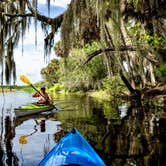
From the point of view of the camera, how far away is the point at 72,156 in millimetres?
6480

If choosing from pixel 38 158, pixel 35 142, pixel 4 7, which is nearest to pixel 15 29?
pixel 4 7

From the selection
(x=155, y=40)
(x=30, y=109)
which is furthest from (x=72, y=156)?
(x=155, y=40)

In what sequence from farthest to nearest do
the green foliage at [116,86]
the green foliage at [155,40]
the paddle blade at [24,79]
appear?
the green foliage at [116,86]
the paddle blade at [24,79]
the green foliage at [155,40]

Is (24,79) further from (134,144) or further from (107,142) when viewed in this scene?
(134,144)

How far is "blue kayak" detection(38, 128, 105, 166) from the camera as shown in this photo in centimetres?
620

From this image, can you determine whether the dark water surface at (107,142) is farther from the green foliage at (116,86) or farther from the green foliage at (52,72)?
the green foliage at (52,72)

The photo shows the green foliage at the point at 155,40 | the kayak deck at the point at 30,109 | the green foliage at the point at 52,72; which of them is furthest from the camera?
the green foliage at the point at 52,72

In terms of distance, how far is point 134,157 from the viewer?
809 cm

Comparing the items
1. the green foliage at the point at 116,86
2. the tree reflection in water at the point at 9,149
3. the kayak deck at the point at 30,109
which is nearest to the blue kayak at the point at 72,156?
the tree reflection in water at the point at 9,149

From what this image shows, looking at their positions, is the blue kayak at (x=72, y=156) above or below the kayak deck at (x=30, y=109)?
below

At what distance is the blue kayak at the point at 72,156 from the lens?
620cm

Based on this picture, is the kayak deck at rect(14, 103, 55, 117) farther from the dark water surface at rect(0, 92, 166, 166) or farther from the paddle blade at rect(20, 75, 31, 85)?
the dark water surface at rect(0, 92, 166, 166)

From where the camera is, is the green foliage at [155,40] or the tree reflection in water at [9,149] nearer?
the tree reflection in water at [9,149]

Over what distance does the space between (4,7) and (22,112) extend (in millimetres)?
8555
